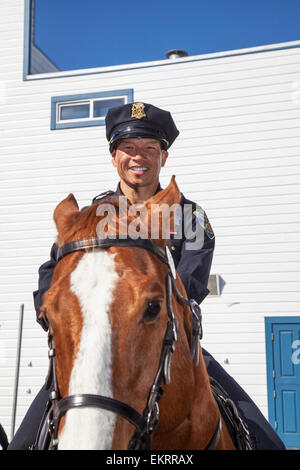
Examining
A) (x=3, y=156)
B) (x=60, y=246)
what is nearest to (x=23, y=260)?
(x=3, y=156)

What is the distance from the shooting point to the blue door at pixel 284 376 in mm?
10234

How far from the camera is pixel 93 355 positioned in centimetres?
143

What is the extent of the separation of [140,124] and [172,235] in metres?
1.04

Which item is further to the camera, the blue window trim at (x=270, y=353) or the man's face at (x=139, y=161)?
the blue window trim at (x=270, y=353)

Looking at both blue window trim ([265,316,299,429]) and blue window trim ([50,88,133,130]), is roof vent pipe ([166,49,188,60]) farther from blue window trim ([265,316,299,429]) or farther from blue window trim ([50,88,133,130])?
blue window trim ([265,316,299,429])

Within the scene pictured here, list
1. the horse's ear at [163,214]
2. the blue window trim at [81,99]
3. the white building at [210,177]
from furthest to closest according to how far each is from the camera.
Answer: the blue window trim at [81,99]
the white building at [210,177]
the horse's ear at [163,214]

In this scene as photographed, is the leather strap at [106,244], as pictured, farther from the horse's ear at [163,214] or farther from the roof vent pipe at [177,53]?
the roof vent pipe at [177,53]

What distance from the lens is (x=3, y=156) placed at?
13.2 m

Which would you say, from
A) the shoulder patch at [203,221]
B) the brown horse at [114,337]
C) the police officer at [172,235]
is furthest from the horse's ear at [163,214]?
the shoulder patch at [203,221]

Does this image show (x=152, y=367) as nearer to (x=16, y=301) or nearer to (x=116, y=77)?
(x=16, y=301)

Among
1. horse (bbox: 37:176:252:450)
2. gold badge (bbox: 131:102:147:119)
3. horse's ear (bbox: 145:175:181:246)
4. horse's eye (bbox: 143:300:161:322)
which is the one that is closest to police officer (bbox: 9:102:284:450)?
gold badge (bbox: 131:102:147:119)

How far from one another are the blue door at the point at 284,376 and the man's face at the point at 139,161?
Result: 858cm
